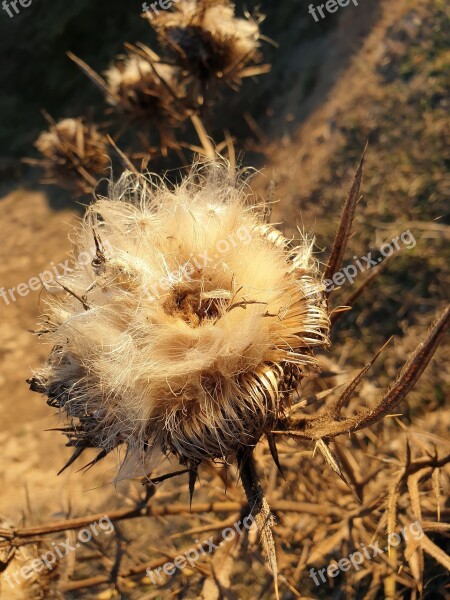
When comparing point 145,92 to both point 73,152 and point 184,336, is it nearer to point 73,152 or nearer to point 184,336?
point 73,152

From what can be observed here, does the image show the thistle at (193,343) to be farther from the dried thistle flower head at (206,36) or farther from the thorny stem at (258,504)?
the dried thistle flower head at (206,36)

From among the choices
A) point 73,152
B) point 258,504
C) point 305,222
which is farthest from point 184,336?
point 305,222

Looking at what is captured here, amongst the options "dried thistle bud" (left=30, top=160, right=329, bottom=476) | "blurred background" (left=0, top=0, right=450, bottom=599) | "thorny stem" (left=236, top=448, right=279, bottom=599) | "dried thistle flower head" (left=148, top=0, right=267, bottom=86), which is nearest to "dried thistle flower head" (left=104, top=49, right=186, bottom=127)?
"dried thistle flower head" (left=148, top=0, right=267, bottom=86)

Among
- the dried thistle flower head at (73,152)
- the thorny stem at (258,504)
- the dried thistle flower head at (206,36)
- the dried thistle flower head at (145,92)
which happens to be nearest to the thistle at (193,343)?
the thorny stem at (258,504)

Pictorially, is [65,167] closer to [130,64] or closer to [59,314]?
[130,64]

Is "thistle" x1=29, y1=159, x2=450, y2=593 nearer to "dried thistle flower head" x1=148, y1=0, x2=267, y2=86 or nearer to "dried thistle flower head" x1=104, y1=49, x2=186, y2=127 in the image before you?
"dried thistle flower head" x1=148, y1=0, x2=267, y2=86

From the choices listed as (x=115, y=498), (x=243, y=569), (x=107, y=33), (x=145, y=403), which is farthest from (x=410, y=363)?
(x=107, y=33)
